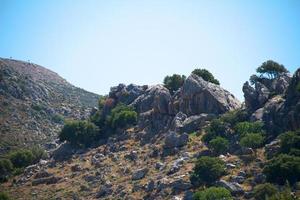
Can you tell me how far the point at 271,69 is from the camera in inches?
4126

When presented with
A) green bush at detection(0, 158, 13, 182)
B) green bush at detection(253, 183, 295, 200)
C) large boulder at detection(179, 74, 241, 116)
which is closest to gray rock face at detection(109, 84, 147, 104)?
large boulder at detection(179, 74, 241, 116)

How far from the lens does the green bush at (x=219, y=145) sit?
78.5 meters

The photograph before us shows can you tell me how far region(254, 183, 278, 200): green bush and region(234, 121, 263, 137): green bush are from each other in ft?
73.3

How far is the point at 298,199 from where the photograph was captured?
53031 mm

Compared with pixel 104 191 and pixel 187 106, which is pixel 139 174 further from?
pixel 187 106

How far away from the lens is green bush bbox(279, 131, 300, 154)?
69062 millimetres

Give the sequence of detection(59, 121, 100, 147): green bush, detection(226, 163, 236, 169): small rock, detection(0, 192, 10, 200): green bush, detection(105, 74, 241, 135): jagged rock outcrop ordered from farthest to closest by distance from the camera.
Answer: detection(59, 121, 100, 147): green bush → detection(105, 74, 241, 135): jagged rock outcrop → detection(0, 192, 10, 200): green bush → detection(226, 163, 236, 169): small rock

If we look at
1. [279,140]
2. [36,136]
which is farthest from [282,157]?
[36,136]

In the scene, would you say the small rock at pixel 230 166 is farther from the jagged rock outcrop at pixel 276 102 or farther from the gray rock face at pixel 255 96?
the gray rock face at pixel 255 96

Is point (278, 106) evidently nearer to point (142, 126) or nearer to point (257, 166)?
point (257, 166)

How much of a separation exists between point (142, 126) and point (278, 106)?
121 feet

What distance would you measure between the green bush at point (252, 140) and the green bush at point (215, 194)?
17.5 metres

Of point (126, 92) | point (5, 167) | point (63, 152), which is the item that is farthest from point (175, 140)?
point (5, 167)

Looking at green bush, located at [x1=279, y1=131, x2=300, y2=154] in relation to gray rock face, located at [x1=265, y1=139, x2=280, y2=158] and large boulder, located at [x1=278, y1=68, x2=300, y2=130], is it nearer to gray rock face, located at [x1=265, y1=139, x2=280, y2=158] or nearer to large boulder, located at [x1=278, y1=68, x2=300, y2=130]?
gray rock face, located at [x1=265, y1=139, x2=280, y2=158]
